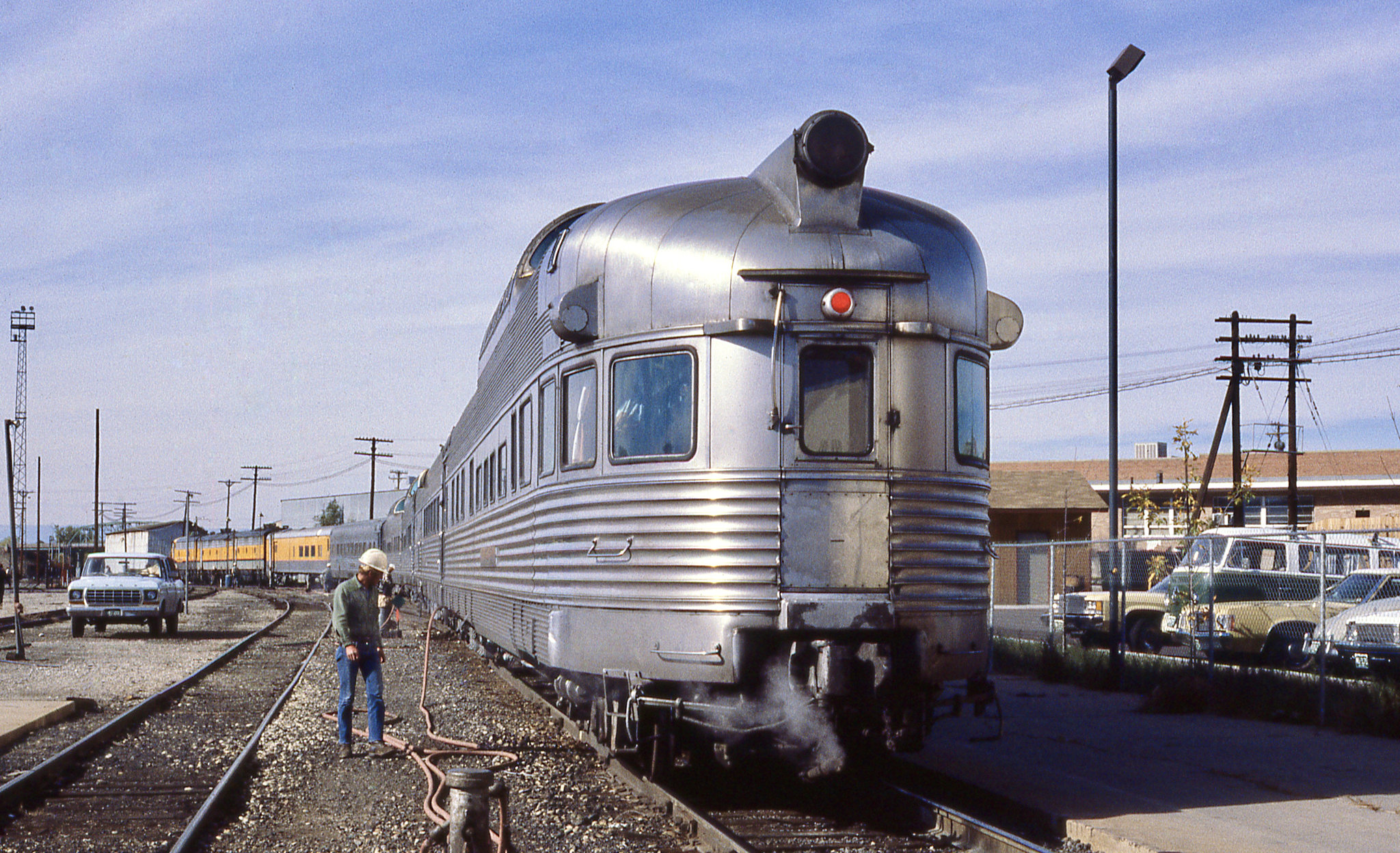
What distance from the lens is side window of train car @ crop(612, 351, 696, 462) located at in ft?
26.1

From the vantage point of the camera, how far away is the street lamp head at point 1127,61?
16.3m

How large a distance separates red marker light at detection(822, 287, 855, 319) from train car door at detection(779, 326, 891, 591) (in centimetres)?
12

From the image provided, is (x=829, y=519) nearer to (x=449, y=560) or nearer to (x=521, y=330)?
(x=521, y=330)

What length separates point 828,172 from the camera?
7930mm

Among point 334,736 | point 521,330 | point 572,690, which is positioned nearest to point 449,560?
point 334,736

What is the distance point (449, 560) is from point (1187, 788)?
37.2ft

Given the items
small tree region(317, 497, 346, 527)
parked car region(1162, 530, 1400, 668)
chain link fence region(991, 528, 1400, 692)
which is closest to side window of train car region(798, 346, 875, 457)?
chain link fence region(991, 528, 1400, 692)

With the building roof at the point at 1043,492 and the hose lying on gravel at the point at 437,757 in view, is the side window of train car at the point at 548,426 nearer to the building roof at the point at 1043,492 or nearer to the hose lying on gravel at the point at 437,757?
the hose lying on gravel at the point at 437,757

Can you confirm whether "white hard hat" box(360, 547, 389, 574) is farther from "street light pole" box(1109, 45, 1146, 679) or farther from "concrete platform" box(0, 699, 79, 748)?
"street light pole" box(1109, 45, 1146, 679)

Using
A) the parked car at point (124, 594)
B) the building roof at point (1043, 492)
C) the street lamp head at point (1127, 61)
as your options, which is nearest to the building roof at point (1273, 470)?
the building roof at point (1043, 492)

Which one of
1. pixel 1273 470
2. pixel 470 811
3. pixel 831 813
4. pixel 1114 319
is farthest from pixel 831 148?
pixel 1273 470

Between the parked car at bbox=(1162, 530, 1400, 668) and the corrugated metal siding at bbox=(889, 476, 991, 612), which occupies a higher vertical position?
the corrugated metal siding at bbox=(889, 476, 991, 612)

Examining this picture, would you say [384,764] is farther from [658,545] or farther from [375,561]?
[658,545]

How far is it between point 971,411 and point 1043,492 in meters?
34.8
